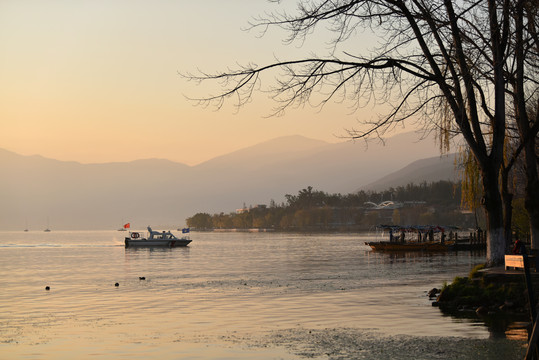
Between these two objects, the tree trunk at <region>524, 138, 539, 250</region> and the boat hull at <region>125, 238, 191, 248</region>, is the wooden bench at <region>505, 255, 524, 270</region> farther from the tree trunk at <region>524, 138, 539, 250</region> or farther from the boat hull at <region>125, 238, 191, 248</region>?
the boat hull at <region>125, 238, 191, 248</region>

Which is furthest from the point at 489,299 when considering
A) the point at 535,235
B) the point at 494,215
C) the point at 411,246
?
the point at 411,246

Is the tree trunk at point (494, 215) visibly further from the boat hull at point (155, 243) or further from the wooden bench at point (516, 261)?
the boat hull at point (155, 243)

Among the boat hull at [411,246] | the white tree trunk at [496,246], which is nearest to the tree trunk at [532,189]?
the white tree trunk at [496,246]

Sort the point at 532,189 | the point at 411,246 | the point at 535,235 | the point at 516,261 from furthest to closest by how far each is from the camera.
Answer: the point at 411,246 < the point at 535,235 < the point at 532,189 < the point at 516,261

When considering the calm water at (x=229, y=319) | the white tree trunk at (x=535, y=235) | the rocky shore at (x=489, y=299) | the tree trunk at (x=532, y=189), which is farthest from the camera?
the white tree trunk at (x=535, y=235)

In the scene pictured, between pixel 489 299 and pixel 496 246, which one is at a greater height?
pixel 496 246

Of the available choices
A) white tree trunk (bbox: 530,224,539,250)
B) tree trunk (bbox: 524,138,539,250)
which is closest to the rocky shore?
white tree trunk (bbox: 530,224,539,250)

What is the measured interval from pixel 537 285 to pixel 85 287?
33175mm

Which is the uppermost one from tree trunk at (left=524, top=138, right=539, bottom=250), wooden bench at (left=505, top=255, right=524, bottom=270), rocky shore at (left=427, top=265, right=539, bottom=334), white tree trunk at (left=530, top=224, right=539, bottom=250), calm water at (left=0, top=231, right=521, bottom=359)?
tree trunk at (left=524, top=138, right=539, bottom=250)

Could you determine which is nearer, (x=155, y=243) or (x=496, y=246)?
(x=496, y=246)

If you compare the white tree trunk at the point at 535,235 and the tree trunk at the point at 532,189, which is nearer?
the tree trunk at the point at 532,189

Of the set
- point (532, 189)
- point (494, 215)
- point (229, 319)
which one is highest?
point (532, 189)

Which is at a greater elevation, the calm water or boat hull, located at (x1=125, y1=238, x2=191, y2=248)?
boat hull, located at (x1=125, y1=238, x2=191, y2=248)

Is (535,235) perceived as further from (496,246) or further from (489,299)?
(489,299)
